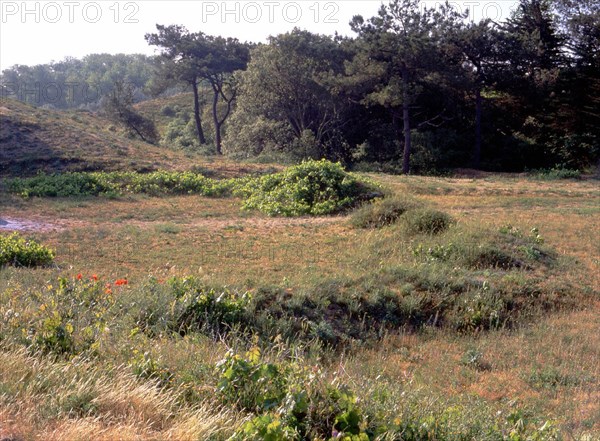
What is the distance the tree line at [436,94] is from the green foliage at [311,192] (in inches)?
441

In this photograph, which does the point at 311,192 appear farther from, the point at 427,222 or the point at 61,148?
the point at 61,148

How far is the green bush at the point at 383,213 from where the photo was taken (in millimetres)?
12953

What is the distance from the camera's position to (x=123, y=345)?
4.36 metres

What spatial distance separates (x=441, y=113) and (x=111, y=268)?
2566 cm

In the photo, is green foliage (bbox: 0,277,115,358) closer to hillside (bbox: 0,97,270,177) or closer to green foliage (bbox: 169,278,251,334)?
green foliage (bbox: 169,278,251,334)

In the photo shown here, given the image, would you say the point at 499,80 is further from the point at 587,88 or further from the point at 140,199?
the point at 140,199

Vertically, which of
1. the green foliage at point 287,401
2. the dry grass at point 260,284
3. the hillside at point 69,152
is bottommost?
the dry grass at point 260,284

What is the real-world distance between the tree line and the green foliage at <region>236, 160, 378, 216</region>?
11200 millimetres

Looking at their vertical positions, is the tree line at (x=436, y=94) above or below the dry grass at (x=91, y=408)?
above

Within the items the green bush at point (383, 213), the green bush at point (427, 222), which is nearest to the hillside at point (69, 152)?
the green bush at point (383, 213)

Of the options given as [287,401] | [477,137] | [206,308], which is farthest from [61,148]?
[287,401]

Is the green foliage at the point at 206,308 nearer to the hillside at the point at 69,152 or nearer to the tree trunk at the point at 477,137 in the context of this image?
the hillside at the point at 69,152

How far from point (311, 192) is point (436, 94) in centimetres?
1690

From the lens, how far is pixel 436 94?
31.1m
